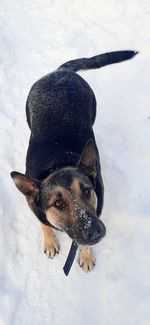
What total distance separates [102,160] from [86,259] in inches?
61.2

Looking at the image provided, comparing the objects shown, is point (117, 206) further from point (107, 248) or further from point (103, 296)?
point (103, 296)

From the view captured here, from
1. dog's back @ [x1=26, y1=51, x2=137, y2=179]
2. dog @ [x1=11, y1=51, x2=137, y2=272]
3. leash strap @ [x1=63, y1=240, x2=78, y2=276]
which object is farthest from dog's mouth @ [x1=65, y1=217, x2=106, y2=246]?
dog's back @ [x1=26, y1=51, x2=137, y2=179]

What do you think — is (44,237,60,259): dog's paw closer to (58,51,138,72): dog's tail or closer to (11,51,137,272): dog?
(11,51,137,272): dog

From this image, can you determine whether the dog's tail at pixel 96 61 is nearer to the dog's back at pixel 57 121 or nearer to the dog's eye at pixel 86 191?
the dog's back at pixel 57 121

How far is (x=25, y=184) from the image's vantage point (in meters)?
4.84

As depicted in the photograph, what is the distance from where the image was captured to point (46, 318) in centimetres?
543

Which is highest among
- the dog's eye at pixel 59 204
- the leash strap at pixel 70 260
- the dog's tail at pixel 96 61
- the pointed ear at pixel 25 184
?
the dog's tail at pixel 96 61

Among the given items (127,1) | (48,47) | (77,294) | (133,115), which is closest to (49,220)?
(77,294)

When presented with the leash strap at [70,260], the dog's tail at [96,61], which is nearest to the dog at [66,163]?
the dog's tail at [96,61]

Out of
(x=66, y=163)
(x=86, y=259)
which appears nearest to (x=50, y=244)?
(x=86, y=259)

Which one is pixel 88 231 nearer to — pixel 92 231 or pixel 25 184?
pixel 92 231

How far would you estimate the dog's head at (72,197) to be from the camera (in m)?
4.46

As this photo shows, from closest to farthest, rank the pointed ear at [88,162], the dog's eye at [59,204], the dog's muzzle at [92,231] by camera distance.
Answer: the dog's muzzle at [92,231], the dog's eye at [59,204], the pointed ear at [88,162]

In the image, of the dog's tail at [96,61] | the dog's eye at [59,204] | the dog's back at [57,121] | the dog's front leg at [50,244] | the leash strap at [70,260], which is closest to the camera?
the dog's eye at [59,204]
